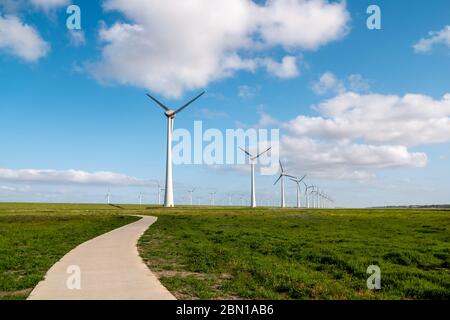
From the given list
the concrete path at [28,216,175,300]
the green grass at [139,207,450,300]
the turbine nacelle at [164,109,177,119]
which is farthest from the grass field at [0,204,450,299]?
the turbine nacelle at [164,109,177,119]

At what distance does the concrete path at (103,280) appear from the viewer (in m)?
10.2

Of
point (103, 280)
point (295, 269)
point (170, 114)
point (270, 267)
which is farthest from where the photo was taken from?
point (170, 114)

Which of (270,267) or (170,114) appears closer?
(270,267)

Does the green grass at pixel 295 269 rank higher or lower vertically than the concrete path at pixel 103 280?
lower

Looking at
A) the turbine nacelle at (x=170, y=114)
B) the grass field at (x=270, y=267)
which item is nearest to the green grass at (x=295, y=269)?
the grass field at (x=270, y=267)

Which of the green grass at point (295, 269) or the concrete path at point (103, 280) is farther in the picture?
the green grass at point (295, 269)

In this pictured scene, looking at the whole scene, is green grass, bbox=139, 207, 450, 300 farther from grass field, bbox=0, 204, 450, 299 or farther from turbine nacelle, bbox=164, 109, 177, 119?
turbine nacelle, bbox=164, 109, 177, 119

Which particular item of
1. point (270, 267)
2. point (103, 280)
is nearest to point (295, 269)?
point (270, 267)

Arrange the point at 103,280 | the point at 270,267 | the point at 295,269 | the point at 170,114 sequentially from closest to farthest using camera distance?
the point at 103,280, the point at 295,269, the point at 270,267, the point at 170,114

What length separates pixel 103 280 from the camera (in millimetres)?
11984

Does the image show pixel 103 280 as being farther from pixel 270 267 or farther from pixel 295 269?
pixel 295 269

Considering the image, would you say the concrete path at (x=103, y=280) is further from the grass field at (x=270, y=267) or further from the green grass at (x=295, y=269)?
the green grass at (x=295, y=269)

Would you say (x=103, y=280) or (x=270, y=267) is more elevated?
(x=103, y=280)
